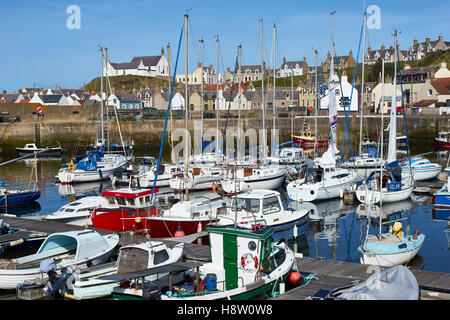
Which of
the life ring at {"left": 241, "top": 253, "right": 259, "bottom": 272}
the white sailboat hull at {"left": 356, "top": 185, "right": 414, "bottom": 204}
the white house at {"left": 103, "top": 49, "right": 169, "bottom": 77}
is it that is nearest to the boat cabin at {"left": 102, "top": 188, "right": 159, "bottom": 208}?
the life ring at {"left": 241, "top": 253, "right": 259, "bottom": 272}

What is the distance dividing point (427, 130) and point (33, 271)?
59947mm

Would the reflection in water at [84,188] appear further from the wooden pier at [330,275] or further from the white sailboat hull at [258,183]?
the wooden pier at [330,275]

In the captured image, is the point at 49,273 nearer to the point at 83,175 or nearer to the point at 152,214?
the point at 152,214

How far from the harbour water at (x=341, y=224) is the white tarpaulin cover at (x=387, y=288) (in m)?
7.21

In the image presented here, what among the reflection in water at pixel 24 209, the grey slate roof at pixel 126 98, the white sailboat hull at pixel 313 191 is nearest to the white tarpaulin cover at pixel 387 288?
the white sailboat hull at pixel 313 191

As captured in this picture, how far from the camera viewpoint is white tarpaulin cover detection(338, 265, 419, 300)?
10289mm

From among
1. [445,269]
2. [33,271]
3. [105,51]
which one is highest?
[105,51]

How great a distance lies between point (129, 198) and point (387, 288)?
43.8 ft

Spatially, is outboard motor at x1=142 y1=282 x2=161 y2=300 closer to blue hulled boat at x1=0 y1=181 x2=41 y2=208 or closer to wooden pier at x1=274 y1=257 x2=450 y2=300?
wooden pier at x1=274 y1=257 x2=450 y2=300

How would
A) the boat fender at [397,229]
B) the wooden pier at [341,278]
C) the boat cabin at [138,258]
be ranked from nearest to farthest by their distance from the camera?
1. the wooden pier at [341,278]
2. the boat cabin at [138,258]
3. the boat fender at [397,229]

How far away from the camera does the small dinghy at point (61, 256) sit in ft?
47.6
